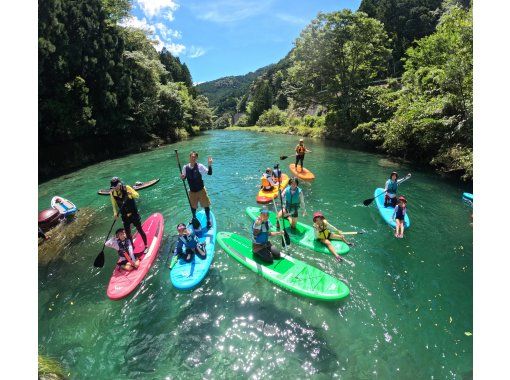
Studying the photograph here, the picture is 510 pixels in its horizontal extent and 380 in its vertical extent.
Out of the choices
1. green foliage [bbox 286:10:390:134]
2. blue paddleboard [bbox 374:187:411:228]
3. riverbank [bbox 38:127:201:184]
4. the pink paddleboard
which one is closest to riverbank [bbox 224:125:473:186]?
green foliage [bbox 286:10:390:134]

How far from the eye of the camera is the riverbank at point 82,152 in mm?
23233

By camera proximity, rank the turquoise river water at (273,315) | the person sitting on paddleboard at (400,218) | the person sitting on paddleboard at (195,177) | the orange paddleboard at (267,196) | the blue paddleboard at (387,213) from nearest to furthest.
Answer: the turquoise river water at (273,315), the person sitting on paddleboard at (195,177), the person sitting on paddleboard at (400,218), the blue paddleboard at (387,213), the orange paddleboard at (267,196)

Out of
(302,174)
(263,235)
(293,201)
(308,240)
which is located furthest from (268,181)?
(263,235)

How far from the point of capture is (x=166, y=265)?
359 inches

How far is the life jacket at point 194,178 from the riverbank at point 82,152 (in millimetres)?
17171

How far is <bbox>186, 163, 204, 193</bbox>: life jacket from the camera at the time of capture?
30.6 feet

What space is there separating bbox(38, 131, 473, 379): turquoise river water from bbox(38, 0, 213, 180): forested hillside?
1533cm

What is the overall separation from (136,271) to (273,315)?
3.98 m

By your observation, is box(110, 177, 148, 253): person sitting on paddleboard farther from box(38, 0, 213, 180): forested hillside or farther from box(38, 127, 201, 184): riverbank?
box(38, 0, 213, 180): forested hillside

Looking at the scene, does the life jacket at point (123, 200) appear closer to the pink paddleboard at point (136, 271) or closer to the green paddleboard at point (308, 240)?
the pink paddleboard at point (136, 271)

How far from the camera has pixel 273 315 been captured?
707 cm

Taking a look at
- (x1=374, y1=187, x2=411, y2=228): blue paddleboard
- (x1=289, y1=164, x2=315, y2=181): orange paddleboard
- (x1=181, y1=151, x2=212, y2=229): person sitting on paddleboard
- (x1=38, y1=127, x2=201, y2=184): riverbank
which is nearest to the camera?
(x1=181, y1=151, x2=212, y2=229): person sitting on paddleboard

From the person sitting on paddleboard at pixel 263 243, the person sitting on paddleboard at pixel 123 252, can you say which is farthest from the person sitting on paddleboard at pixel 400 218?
the person sitting on paddleboard at pixel 123 252

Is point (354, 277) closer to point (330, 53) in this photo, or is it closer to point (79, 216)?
point (79, 216)
